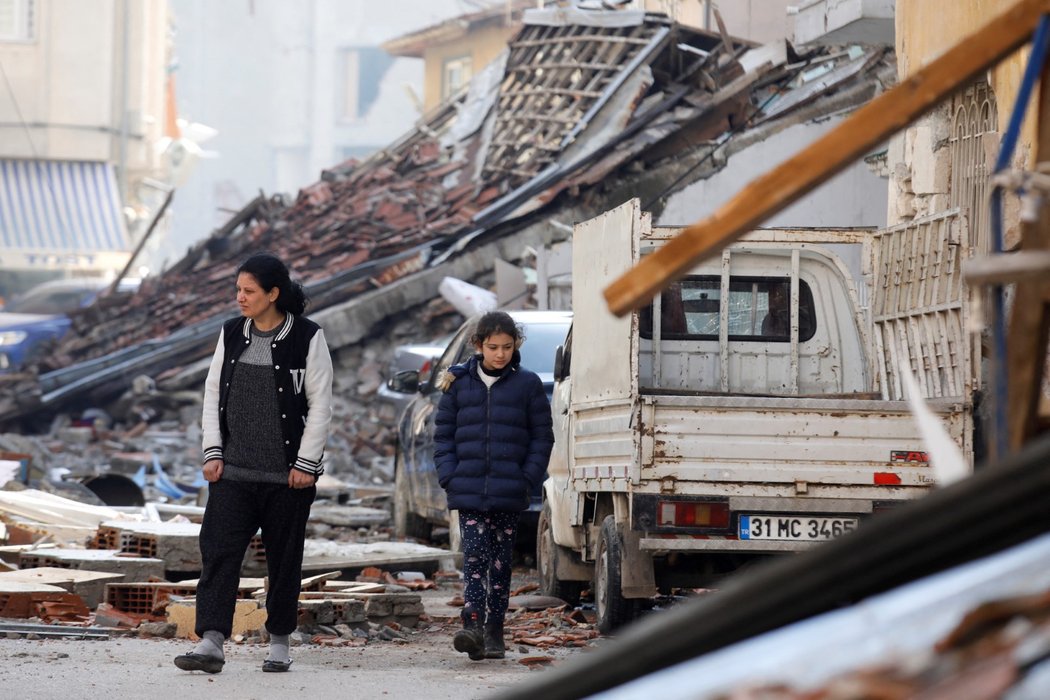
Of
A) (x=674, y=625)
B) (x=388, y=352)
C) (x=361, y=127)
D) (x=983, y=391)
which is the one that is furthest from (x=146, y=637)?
(x=361, y=127)

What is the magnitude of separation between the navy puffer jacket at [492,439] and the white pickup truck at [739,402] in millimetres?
549

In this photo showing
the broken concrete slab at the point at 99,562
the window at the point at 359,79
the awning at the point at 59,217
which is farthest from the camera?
the window at the point at 359,79

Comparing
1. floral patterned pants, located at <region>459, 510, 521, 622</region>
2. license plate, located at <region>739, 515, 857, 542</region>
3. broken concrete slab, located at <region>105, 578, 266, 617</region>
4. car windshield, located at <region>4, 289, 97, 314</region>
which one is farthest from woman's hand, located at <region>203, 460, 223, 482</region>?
car windshield, located at <region>4, 289, 97, 314</region>

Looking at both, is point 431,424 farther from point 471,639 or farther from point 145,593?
point 471,639

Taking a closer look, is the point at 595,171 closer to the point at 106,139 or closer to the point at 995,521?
the point at 995,521

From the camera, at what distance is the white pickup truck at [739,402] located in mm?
8625

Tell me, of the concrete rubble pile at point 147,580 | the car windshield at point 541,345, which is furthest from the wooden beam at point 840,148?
the car windshield at point 541,345

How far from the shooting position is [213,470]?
25.2ft

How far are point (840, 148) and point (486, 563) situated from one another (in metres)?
5.68

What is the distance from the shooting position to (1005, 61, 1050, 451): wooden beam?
3006mm

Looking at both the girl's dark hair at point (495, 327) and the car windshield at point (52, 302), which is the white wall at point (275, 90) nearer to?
the car windshield at point (52, 302)

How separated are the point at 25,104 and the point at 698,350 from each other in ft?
127

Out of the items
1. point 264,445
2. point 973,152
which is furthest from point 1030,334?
point 973,152

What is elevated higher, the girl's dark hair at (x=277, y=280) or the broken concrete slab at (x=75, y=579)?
the girl's dark hair at (x=277, y=280)
